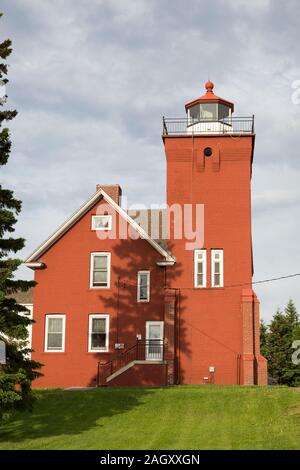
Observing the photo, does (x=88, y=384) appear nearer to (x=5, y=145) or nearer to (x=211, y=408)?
(x=211, y=408)

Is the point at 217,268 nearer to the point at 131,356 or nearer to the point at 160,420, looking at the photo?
the point at 131,356

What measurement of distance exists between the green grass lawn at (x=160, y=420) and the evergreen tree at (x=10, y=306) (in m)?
0.98

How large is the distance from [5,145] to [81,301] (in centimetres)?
1377

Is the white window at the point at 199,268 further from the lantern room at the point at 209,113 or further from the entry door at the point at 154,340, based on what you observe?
the lantern room at the point at 209,113

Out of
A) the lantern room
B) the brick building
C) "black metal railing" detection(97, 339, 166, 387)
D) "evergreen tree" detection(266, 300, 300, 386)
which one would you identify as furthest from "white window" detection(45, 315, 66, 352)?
"evergreen tree" detection(266, 300, 300, 386)

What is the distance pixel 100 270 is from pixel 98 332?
2.86 meters

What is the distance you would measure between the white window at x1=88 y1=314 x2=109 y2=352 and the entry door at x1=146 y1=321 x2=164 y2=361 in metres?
Answer: 1.92

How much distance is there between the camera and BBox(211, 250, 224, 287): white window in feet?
96.0

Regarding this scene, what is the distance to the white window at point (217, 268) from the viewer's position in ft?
96.0

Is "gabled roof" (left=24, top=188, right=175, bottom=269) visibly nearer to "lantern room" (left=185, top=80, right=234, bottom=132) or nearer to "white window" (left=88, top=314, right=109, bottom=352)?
"white window" (left=88, top=314, right=109, bottom=352)

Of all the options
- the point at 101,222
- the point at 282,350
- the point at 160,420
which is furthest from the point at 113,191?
the point at 282,350
